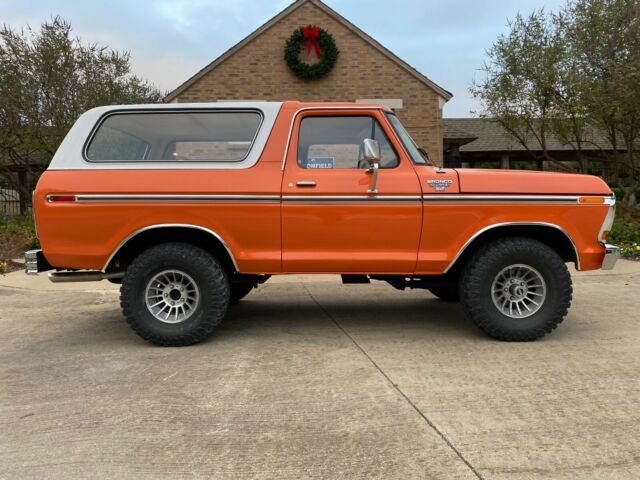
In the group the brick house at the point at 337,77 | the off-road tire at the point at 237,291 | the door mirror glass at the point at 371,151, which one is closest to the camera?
the door mirror glass at the point at 371,151

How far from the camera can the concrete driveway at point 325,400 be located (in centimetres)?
239

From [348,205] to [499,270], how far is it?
4.52 feet

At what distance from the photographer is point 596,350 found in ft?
13.2

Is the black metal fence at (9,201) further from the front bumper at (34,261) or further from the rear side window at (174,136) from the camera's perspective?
the rear side window at (174,136)

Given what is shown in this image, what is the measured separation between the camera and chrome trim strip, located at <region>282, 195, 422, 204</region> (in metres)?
4.13

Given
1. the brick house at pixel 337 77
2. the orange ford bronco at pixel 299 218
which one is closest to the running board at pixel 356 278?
the orange ford bronco at pixel 299 218

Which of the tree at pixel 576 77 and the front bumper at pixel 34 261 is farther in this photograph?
the tree at pixel 576 77

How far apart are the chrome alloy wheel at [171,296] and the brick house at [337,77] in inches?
472

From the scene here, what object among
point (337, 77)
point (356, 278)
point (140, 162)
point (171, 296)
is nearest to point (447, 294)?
point (356, 278)

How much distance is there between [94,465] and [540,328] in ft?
11.4

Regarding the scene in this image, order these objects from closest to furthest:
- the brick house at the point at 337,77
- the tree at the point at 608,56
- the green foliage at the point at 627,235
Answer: the green foliage at the point at 627,235 < the tree at the point at 608,56 < the brick house at the point at 337,77

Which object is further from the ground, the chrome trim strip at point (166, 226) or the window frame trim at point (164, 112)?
the window frame trim at point (164, 112)

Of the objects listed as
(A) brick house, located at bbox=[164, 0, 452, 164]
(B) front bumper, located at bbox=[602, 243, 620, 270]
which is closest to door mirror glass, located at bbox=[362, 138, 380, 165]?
(B) front bumper, located at bbox=[602, 243, 620, 270]

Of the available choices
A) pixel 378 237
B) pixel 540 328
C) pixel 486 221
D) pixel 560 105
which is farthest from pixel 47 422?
pixel 560 105
